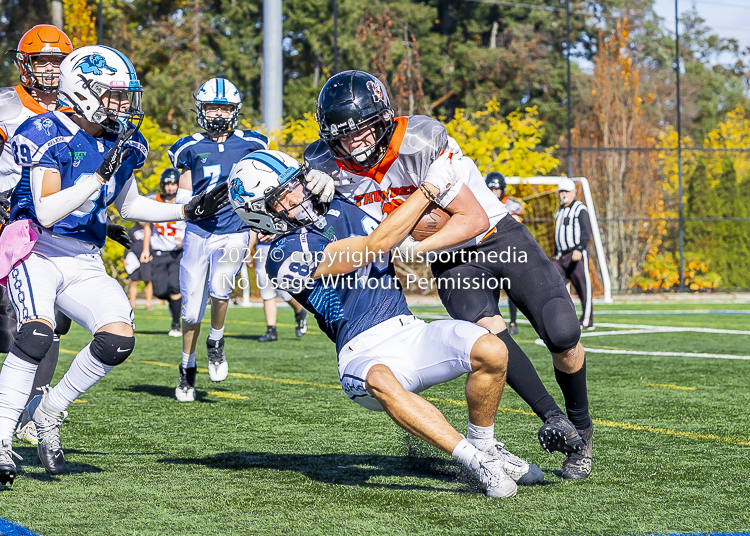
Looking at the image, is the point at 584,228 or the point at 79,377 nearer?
the point at 79,377

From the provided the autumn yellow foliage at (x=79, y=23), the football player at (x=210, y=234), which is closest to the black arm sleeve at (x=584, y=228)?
the football player at (x=210, y=234)

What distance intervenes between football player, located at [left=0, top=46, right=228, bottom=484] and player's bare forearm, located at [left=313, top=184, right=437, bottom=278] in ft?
2.78

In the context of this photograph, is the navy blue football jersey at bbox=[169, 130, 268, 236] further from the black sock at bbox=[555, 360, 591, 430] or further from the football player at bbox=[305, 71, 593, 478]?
the black sock at bbox=[555, 360, 591, 430]

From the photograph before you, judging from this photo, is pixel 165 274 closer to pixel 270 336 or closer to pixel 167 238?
pixel 167 238

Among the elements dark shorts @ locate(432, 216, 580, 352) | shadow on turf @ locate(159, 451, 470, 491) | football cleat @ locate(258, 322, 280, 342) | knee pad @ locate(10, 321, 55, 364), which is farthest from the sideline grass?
football cleat @ locate(258, 322, 280, 342)

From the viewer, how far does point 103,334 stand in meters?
4.09

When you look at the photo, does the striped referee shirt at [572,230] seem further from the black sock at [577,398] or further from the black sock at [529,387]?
the black sock at [529,387]

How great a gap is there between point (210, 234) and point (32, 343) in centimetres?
274

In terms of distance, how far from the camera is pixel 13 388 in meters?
3.92

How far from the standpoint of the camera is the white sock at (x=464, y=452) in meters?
3.48

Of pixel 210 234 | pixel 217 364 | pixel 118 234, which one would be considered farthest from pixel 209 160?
pixel 118 234

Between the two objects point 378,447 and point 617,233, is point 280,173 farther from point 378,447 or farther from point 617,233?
point 617,233

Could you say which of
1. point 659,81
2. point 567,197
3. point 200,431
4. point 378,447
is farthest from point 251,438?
point 659,81

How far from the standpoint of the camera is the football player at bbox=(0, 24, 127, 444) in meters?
4.91
